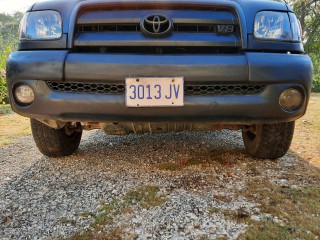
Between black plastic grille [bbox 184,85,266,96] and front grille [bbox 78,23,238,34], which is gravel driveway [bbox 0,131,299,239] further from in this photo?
front grille [bbox 78,23,238,34]

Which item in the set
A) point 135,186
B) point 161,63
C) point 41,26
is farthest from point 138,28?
point 135,186

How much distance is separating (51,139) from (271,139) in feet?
5.34

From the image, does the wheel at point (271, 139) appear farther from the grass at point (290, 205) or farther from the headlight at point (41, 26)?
the headlight at point (41, 26)

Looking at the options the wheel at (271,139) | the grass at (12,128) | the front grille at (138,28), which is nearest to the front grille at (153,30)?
the front grille at (138,28)

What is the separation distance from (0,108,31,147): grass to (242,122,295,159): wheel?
2.44m

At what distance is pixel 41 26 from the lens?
2.03m

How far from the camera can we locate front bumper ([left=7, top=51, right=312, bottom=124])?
1803 millimetres

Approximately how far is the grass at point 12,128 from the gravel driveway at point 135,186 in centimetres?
41

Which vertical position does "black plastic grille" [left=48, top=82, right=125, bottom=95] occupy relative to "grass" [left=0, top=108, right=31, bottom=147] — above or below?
above

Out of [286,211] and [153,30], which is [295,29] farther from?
[286,211]

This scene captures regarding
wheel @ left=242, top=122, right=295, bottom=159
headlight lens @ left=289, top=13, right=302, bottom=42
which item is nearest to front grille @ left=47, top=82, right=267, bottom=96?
headlight lens @ left=289, top=13, right=302, bottom=42

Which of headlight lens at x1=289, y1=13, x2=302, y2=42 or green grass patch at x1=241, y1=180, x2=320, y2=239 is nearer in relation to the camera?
→ green grass patch at x1=241, y1=180, x2=320, y2=239

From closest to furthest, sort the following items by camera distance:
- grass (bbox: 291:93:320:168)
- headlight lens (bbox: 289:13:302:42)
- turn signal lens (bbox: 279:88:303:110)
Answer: turn signal lens (bbox: 279:88:303:110) < headlight lens (bbox: 289:13:302:42) < grass (bbox: 291:93:320:168)

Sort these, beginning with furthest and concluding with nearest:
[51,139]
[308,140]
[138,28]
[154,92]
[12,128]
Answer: [12,128] → [308,140] → [51,139] → [138,28] → [154,92]
